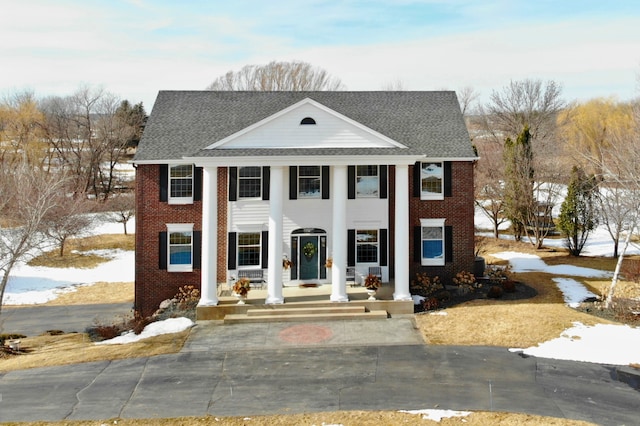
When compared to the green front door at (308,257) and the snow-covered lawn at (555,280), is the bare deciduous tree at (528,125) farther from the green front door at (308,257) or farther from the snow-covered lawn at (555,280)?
the green front door at (308,257)

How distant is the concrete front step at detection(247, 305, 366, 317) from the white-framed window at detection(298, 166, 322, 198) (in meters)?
5.23

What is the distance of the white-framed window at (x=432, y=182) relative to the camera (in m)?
22.6

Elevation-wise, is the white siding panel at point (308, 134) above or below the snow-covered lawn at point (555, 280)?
above

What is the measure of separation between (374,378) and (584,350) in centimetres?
673

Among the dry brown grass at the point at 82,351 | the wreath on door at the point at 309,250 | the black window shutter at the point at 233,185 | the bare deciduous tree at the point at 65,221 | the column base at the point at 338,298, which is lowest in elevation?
the dry brown grass at the point at 82,351

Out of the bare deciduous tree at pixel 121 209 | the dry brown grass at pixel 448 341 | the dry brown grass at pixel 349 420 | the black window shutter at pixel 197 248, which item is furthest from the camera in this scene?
the bare deciduous tree at pixel 121 209

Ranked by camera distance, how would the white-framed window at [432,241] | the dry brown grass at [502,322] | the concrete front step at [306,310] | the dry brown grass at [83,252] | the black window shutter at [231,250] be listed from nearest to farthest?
the dry brown grass at [502,322]
the concrete front step at [306,310]
the black window shutter at [231,250]
the white-framed window at [432,241]
the dry brown grass at [83,252]

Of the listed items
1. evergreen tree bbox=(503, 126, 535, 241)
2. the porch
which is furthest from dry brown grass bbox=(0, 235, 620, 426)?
evergreen tree bbox=(503, 126, 535, 241)

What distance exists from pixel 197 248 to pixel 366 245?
7485 mm

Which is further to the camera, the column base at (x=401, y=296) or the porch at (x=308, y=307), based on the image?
the column base at (x=401, y=296)

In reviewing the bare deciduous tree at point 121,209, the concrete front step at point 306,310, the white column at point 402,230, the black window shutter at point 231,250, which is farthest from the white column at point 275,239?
the bare deciduous tree at point 121,209

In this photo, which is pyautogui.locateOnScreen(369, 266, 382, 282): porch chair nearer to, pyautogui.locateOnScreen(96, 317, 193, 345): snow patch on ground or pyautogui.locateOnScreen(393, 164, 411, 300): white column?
pyautogui.locateOnScreen(393, 164, 411, 300): white column

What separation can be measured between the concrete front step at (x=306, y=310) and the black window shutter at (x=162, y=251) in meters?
5.42

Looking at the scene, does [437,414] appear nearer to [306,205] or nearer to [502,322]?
[502,322]
